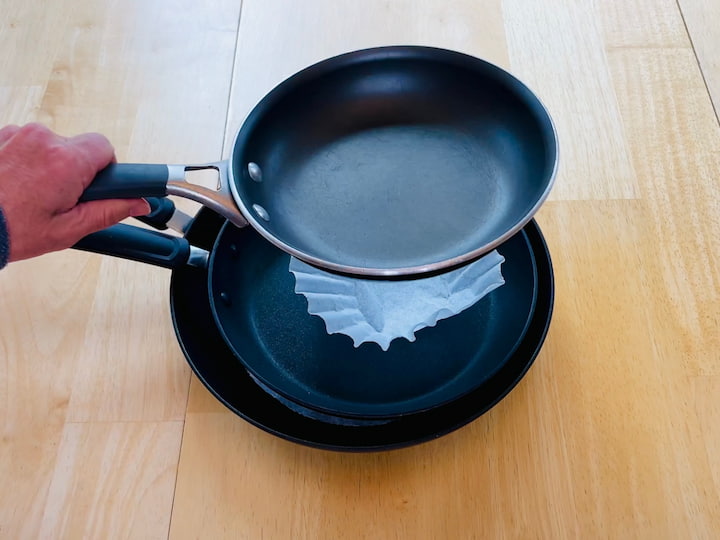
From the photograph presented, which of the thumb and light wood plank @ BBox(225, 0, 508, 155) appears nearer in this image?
the thumb

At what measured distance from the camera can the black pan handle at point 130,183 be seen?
38cm

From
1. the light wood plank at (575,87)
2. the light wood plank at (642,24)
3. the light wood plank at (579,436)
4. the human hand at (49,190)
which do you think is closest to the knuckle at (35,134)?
the human hand at (49,190)

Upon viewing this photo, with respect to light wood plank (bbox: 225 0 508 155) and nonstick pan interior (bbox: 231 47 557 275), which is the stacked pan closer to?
nonstick pan interior (bbox: 231 47 557 275)

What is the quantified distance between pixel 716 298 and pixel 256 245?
0.38 m

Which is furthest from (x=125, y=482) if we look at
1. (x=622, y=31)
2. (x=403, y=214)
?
(x=622, y=31)

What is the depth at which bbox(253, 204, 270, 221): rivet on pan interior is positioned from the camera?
17.0 inches

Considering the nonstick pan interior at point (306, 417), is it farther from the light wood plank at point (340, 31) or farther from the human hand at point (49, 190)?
the light wood plank at point (340, 31)

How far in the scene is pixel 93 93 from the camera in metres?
0.67

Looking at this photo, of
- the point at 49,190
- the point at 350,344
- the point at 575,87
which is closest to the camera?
the point at 49,190

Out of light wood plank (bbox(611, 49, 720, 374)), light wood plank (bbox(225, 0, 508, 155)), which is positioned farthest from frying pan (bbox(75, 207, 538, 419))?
light wood plank (bbox(225, 0, 508, 155))

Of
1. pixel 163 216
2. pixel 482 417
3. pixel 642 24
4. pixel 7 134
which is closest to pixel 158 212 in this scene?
pixel 163 216

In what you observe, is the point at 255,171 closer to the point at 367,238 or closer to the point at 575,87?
the point at 367,238

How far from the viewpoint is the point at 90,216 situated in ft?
1.27

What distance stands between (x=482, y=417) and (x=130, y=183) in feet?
0.97
